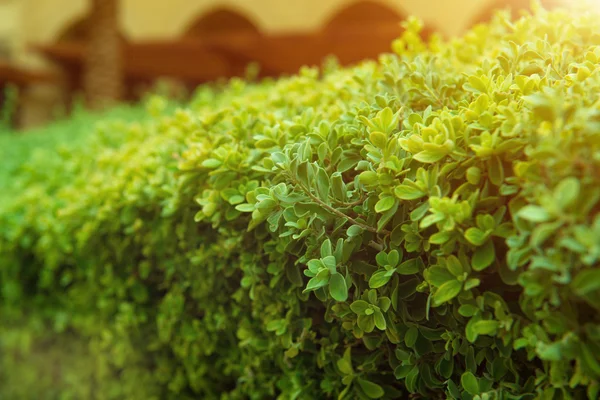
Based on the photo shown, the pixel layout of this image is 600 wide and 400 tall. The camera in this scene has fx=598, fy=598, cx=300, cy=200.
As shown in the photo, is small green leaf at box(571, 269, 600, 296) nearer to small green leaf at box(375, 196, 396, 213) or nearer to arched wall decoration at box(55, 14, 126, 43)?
small green leaf at box(375, 196, 396, 213)

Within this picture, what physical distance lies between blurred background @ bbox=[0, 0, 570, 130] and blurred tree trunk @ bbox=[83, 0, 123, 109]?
188 cm

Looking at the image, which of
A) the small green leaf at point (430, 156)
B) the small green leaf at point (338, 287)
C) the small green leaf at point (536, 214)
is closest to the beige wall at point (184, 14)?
the small green leaf at point (430, 156)

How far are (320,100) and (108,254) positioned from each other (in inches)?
51.1

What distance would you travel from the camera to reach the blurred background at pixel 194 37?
38.6 ft

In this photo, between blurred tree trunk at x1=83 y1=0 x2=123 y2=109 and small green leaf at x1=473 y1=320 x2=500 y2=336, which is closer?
small green leaf at x1=473 y1=320 x2=500 y2=336

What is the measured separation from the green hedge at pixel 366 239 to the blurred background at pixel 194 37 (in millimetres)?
8393

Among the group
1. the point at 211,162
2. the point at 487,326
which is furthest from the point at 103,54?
the point at 487,326

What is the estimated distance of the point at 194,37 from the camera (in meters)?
14.0

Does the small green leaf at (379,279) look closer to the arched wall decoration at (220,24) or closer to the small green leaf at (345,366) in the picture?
the small green leaf at (345,366)

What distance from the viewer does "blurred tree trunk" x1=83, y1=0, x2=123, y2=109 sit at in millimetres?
8802

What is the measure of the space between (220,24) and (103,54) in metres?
6.71

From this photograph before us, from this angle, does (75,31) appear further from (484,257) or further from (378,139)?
(484,257)

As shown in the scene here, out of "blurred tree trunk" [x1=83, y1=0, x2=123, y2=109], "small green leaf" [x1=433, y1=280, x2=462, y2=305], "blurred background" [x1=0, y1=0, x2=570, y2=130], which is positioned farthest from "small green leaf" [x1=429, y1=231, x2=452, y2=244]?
"blurred background" [x1=0, y1=0, x2=570, y2=130]

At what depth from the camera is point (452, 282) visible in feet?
5.14
